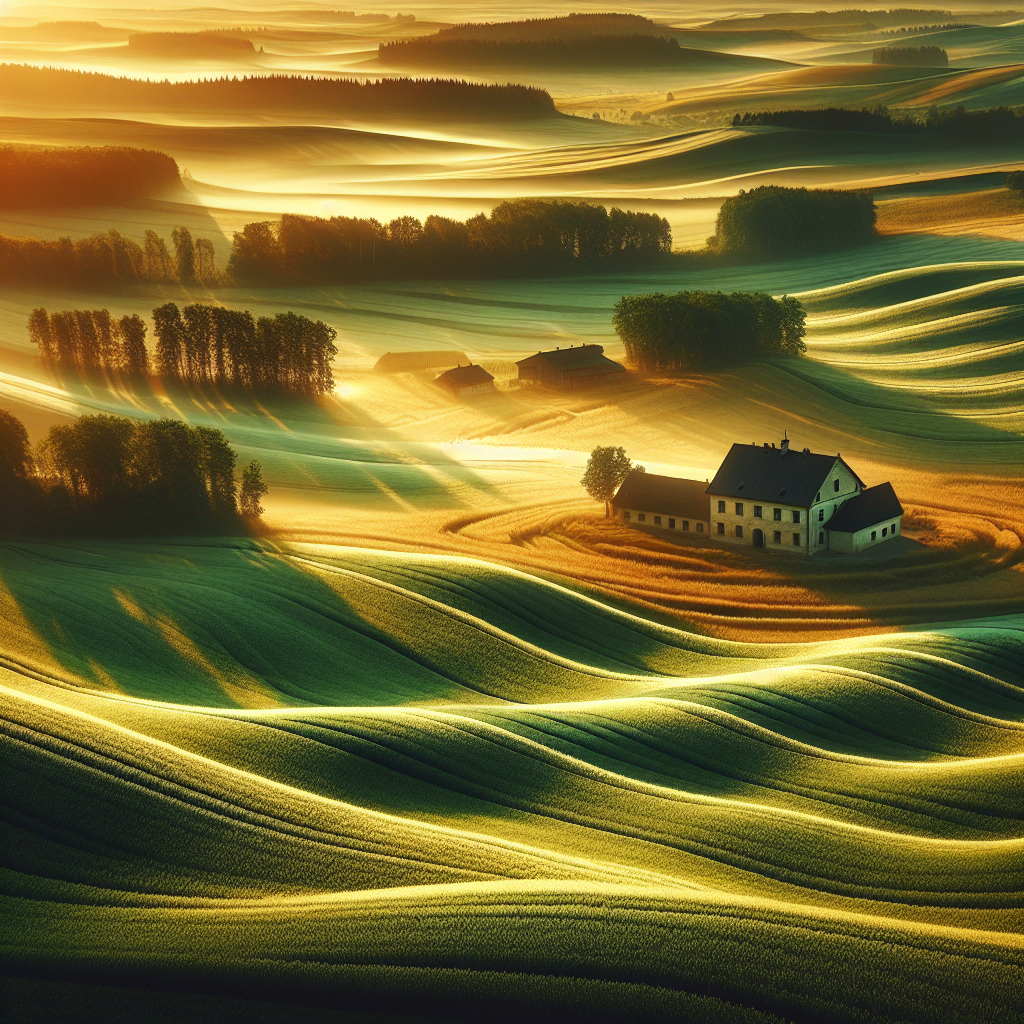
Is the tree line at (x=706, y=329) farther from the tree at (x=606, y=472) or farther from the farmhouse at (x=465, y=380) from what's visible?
the tree at (x=606, y=472)

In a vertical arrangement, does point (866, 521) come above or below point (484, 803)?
above

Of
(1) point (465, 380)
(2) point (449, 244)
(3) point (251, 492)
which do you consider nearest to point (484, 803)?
(3) point (251, 492)

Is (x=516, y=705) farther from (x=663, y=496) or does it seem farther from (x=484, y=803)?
(x=663, y=496)

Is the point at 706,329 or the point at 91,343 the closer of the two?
the point at 706,329

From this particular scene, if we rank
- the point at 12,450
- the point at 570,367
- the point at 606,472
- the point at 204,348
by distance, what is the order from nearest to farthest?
the point at 12,450 < the point at 606,472 < the point at 204,348 < the point at 570,367

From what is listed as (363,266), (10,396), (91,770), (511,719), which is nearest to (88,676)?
(91,770)

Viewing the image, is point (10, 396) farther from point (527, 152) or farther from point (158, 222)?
point (527, 152)
